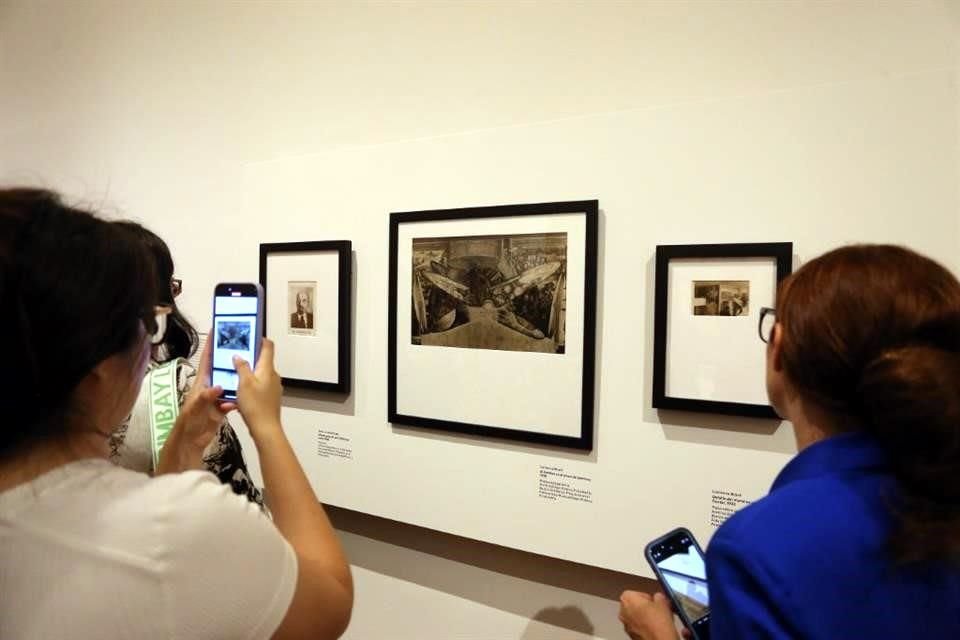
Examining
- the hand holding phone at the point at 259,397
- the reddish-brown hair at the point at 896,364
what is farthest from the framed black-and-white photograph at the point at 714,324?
the hand holding phone at the point at 259,397

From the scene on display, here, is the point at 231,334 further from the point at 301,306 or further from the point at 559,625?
the point at 559,625

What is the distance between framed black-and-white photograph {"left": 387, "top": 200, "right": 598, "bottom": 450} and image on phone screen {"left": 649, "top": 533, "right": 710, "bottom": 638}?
31cm

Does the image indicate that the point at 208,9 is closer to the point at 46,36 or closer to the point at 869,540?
the point at 46,36

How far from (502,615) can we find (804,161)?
1.16 m

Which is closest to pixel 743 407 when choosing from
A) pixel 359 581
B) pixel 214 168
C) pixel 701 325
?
pixel 701 325

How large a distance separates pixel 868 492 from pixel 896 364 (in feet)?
0.43

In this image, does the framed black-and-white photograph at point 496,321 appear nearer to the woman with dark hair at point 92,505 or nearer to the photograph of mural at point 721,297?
the photograph of mural at point 721,297

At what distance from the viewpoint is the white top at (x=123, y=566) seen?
1.78ft

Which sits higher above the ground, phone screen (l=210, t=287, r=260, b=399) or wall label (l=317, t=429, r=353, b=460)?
phone screen (l=210, t=287, r=260, b=399)

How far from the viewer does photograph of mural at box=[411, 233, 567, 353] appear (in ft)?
4.03


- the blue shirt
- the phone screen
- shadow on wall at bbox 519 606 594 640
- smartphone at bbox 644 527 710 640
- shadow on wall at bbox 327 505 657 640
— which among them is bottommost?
shadow on wall at bbox 519 606 594 640

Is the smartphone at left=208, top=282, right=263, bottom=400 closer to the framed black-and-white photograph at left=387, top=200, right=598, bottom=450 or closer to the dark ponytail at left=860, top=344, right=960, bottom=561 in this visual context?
the framed black-and-white photograph at left=387, top=200, right=598, bottom=450

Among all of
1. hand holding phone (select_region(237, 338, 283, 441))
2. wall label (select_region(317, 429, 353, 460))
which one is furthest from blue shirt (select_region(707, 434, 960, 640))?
wall label (select_region(317, 429, 353, 460))

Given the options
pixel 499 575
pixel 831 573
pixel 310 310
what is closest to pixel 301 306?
pixel 310 310
